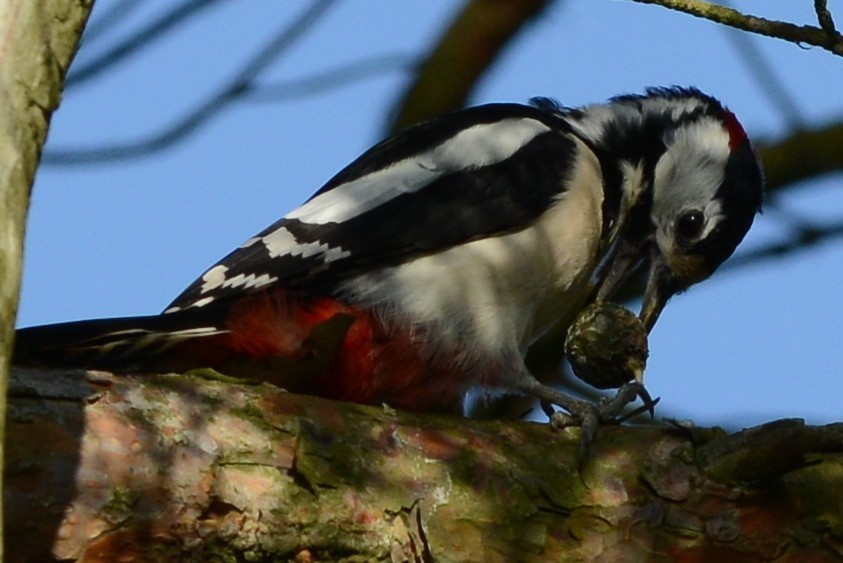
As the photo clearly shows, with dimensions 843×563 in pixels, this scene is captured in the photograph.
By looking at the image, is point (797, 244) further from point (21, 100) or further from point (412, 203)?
point (21, 100)

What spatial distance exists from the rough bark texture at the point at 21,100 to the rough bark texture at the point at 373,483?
69cm

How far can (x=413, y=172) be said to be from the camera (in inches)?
158

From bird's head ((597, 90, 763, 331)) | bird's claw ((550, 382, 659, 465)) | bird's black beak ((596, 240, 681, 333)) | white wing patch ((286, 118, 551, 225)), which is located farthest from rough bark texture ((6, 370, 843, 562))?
bird's head ((597, 90, 763, 331))

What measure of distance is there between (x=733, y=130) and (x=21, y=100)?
3.11 metres

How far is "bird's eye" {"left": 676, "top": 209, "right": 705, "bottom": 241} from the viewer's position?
14.0 ft

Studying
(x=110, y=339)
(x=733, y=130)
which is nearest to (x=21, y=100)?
(x=110, y=339)

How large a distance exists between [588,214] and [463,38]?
2.50 feet

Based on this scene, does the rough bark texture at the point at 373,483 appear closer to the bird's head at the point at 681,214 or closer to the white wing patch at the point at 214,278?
the white wing patch at the point at 214,278

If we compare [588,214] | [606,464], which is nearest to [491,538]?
[606,464]

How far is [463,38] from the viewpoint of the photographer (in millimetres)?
4418

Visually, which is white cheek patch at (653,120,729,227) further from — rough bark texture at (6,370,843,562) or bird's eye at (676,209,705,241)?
rough bark texture at (6,370,843,562)

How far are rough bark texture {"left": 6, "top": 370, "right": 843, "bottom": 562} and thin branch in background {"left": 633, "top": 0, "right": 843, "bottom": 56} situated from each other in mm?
714

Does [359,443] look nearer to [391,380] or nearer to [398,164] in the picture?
[391,380]

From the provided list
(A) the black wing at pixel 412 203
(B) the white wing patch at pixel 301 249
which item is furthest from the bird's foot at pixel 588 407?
(B) the white wing patch at pixel 301 249
